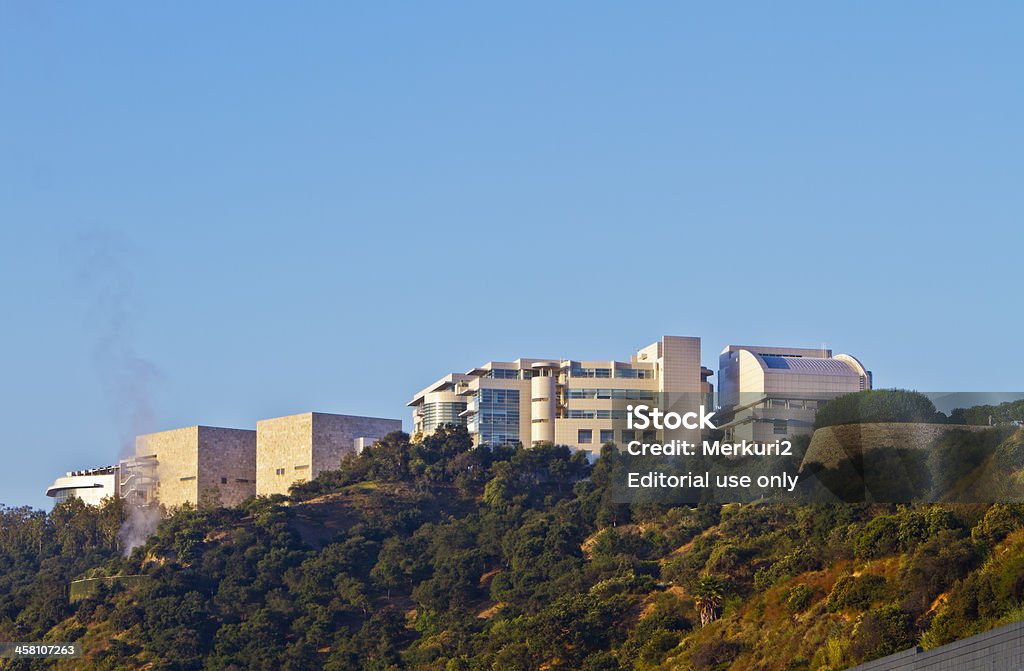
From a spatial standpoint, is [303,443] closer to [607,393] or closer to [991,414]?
[607,393]

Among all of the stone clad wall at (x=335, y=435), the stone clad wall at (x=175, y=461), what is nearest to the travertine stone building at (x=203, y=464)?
the stone clad wall at (x=175, y=461)

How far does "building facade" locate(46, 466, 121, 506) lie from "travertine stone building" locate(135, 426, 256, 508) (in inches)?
177

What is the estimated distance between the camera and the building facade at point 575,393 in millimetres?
84312

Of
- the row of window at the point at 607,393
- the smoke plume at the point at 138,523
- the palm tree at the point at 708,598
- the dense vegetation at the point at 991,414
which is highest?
the row of window at the point at 607,393

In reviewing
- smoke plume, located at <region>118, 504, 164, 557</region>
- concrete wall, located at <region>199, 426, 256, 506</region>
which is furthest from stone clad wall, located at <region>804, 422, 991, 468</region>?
smoke plume, located at <region>118, 504, 164, 557</region>

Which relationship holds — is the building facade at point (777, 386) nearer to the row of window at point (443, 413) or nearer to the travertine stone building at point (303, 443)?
the row of window at point (443, 413)

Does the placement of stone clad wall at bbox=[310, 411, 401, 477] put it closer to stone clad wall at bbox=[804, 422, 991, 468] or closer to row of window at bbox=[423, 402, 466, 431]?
row of window at bbox=[423, 402, 466, 431]

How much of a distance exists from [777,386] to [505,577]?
57.0ft

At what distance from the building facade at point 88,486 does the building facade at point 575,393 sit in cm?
2395

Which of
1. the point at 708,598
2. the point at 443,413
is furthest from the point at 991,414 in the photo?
the point at 443,413

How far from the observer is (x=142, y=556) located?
7862 cm

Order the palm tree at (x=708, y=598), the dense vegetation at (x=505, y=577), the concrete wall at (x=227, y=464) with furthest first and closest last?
1. the concrete wall at (x=227, y=464)
2. the palm tree at (x=708, y=598)
3. the dense vegetation at (x=505, y=577)

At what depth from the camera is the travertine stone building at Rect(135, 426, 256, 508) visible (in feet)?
300

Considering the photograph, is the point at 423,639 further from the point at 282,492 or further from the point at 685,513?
the point at 282,492
